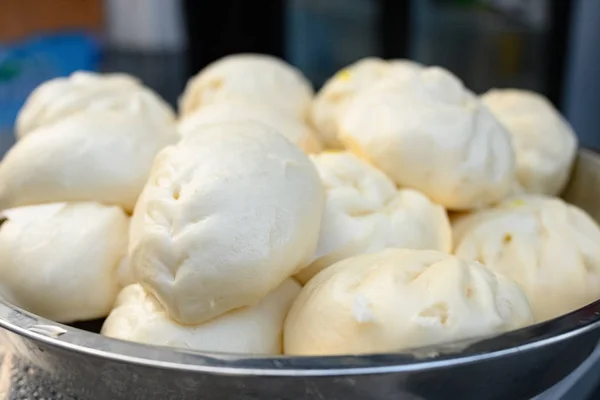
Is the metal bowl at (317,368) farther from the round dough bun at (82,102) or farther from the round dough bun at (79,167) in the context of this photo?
the round dough bun at (82,102)

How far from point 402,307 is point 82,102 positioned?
1.35ft

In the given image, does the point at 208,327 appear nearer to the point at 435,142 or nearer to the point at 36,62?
the point at 435,142

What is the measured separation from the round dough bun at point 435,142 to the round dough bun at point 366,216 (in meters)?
0.02

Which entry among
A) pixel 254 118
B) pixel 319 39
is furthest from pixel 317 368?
pixel 319 39

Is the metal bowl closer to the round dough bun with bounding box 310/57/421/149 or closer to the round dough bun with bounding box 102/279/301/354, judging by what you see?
the round dough bun with bounding box 102/279/301/354

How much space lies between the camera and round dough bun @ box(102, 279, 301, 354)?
0.41 meters

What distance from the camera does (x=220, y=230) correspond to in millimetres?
405

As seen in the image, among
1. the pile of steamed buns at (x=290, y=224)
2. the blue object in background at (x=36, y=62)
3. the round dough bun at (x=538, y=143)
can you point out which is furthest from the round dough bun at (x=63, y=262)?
the blue object in background at (x=36, y=62)

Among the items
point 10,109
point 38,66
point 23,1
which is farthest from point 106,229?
point 23,1

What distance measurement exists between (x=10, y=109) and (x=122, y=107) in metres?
Answer: 1.38

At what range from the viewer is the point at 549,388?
39 cm

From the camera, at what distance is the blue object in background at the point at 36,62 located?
76.6 inches

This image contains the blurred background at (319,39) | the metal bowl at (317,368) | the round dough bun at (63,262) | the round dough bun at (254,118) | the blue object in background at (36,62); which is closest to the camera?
the metal bowl at (317,368)

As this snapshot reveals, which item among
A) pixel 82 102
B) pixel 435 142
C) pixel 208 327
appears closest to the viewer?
pixel 208 327
